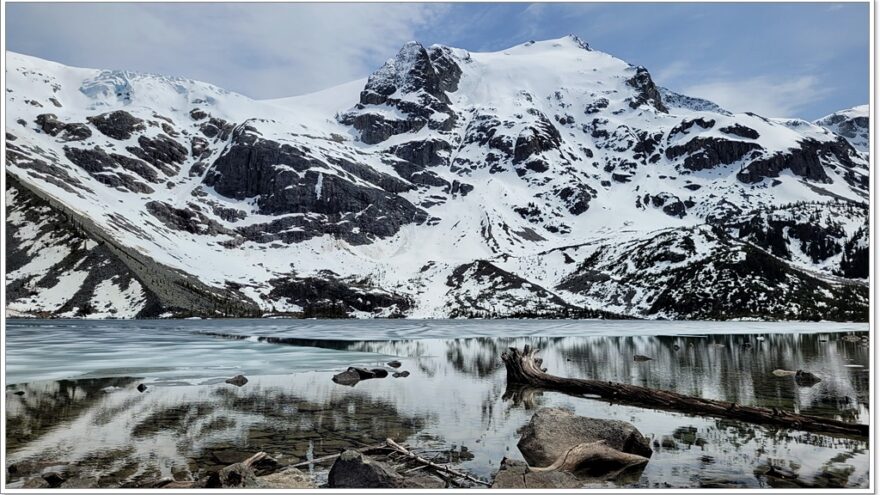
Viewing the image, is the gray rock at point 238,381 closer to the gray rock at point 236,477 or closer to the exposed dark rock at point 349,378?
the exposed dark rock at point 349,378

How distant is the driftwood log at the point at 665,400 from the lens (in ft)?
73.3

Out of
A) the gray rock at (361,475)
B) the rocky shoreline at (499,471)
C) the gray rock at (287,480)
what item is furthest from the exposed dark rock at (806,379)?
the gray rock at (287,480)

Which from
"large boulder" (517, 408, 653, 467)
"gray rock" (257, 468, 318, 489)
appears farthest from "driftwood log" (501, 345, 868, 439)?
"gray rock" (257, 468, 318, 489)

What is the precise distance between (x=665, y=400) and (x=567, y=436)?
10642mm

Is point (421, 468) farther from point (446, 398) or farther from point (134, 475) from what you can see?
point (446, 398)

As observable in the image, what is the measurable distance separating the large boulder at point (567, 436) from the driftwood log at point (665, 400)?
24.9 feet

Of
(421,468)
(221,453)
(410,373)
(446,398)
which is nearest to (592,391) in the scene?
(446,398)

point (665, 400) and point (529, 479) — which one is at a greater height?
point (529, 479)

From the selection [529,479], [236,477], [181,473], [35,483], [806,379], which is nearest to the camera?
[529,479]

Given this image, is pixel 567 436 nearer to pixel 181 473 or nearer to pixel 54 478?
pixel 181 473

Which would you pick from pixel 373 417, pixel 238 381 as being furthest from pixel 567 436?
pixel 238 381

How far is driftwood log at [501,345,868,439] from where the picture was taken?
22344 mm

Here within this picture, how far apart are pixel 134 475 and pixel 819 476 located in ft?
61.5

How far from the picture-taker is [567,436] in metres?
19.5
